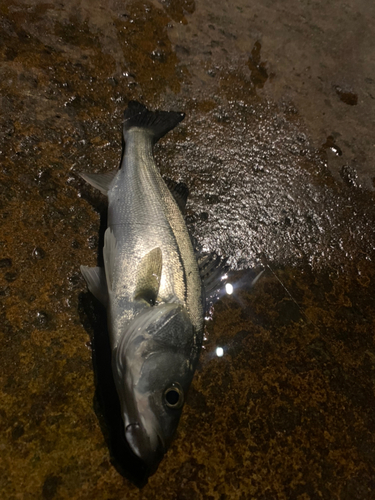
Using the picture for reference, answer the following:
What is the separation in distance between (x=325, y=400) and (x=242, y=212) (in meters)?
1.47

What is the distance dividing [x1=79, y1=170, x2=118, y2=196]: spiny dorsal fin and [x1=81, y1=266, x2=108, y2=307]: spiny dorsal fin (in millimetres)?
594

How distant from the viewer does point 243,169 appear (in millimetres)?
2766

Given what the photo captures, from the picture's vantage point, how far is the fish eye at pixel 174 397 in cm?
157

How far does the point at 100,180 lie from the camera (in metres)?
2.27

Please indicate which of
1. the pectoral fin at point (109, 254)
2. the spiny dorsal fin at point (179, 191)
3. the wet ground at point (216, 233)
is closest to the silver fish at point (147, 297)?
the pectoral fin at point (109, 254)

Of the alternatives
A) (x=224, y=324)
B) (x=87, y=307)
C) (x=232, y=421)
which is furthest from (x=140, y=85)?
(x=232, y=421)

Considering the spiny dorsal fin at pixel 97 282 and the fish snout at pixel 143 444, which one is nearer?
the fish snout at pixel 143 444

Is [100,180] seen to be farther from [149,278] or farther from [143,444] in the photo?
[143,444]

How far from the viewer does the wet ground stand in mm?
1688

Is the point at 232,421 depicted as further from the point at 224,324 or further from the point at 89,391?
the point at 89,391

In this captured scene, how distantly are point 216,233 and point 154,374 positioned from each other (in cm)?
124

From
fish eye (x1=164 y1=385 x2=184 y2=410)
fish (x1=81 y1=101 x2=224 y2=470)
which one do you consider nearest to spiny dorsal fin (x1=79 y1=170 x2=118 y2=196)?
fish (x1=81 y1=101 x2=224 y2=470)

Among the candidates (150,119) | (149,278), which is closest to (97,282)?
(149,278)

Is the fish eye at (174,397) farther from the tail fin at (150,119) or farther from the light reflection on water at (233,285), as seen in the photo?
the tail fin at (150,119)
